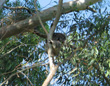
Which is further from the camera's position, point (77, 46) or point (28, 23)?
point (28, 23)

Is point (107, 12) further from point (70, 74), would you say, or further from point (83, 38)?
point (70, 74)

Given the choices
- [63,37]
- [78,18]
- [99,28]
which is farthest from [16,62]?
[99,28]

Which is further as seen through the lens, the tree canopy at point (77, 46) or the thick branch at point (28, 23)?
the thick branch at point (28, 23)

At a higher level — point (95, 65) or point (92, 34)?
point (92, 34)

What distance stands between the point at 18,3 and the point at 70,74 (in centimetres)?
372

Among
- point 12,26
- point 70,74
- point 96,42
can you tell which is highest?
point 12,26

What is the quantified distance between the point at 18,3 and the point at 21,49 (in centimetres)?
165

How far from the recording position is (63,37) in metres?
5.77

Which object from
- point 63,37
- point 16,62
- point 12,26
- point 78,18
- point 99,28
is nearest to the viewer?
point 99,28

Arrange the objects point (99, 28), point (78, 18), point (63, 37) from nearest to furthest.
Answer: point (99, 28) → point (78, 18) → point (63, 37)

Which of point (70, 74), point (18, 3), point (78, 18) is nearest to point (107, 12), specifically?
point (78, 18)

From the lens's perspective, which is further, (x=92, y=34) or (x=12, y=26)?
(x=12, y=26)

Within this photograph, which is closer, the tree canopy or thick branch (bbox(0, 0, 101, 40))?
the tree canopy

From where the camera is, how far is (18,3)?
8211 millimetres
